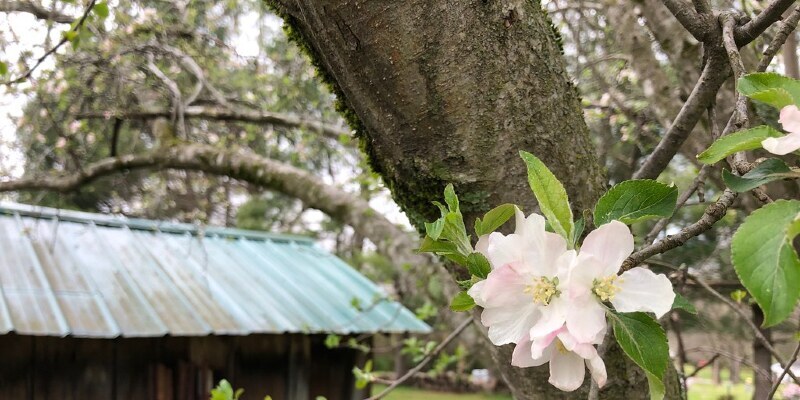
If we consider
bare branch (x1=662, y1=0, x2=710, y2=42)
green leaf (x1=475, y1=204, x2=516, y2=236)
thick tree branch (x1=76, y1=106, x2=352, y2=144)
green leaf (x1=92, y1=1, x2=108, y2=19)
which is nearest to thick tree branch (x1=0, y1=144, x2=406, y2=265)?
thick tree branch (x1=76, y1=106, x2=352, y2=144)

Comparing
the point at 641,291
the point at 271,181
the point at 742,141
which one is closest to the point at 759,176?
the point at 742,141

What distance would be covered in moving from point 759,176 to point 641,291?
159 mm

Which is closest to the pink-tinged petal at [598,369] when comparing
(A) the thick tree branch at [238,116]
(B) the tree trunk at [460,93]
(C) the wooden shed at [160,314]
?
(B) the tree trunk at [460,93]

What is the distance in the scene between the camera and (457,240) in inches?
24.5

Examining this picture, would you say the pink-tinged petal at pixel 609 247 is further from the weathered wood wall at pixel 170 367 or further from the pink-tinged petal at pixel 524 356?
the weathered wood wall at pixel 170 367

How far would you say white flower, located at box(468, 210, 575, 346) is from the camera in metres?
0.52

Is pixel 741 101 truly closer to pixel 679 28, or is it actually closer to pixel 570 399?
pixel 570 399

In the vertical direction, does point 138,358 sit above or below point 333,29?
below

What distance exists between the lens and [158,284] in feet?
14.0

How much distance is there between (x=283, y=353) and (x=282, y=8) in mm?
4384

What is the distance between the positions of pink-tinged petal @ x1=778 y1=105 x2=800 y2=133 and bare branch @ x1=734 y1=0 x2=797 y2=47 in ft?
1.20

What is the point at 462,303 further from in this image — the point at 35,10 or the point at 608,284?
the point at 35,10

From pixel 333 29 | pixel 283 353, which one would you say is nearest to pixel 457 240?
pixel 333 29

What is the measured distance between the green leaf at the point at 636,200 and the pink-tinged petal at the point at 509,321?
0.12 meters
